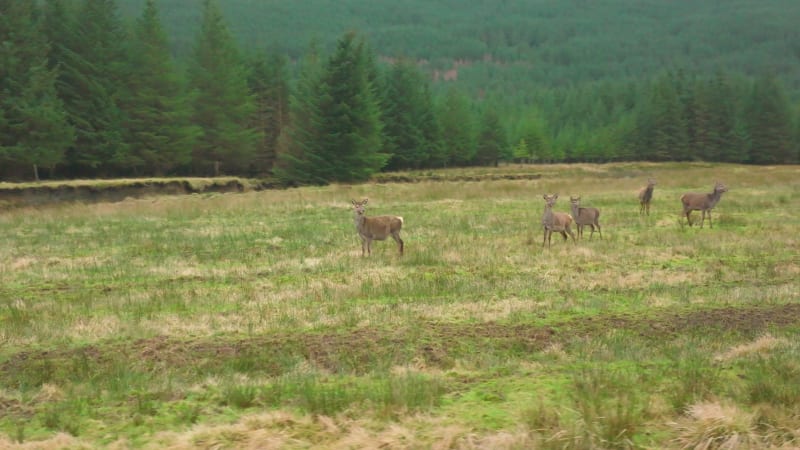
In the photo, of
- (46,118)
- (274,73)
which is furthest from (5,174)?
(274,73)

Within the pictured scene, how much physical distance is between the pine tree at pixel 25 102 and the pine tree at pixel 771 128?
9768cm

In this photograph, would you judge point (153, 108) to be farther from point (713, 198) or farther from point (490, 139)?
point (490, 139)

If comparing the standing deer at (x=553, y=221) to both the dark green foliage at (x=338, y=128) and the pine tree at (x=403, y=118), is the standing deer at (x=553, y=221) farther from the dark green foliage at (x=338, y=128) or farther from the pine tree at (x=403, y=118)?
the pine tree at (x=403, y=118)

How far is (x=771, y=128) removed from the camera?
3954 inches

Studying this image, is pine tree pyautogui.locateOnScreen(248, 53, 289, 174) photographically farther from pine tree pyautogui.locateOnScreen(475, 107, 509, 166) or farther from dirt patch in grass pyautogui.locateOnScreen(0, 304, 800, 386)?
dirt patch in grass pyautogui.locateOnScreen(0, 304, 800, 386)

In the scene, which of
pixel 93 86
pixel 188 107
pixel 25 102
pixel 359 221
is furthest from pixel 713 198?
pixel 188 107

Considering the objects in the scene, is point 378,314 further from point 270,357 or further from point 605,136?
point 605,136

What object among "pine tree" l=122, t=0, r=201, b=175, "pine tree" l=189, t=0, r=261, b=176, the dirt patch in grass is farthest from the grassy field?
"pine tree" l=189, t=0, r=261, b=176

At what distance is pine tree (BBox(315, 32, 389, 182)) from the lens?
2053 inches

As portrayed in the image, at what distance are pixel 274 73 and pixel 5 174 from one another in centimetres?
3195

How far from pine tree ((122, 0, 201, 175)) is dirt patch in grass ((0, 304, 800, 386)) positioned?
4192 cm

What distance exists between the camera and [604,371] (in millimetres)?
7258

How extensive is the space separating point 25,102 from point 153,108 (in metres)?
10.9

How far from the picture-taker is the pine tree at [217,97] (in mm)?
54938
